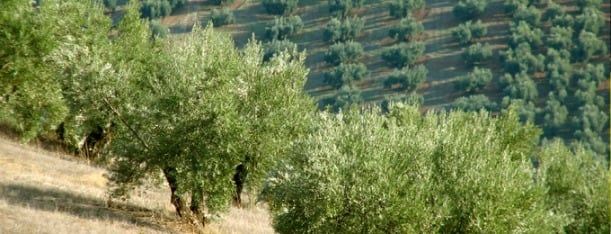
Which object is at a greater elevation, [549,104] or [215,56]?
[215,56]

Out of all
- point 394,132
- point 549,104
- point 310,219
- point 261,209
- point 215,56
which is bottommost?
point 549,104

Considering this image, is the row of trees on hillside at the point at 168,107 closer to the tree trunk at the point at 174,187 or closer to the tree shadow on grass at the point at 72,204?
the tree trunk at the point at 174,187

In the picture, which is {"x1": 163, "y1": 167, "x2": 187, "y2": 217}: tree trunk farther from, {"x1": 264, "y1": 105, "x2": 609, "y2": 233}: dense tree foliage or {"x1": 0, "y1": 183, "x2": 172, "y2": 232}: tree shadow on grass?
{"x1": 264, "y1": 105, "x2": 609, "y2": 233}: dense tree foliage

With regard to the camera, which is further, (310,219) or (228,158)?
(228,158)

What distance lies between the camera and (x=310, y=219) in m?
35.6

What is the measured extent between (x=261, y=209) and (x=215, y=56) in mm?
20408

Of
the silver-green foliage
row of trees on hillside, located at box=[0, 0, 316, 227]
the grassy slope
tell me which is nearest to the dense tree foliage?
the silver-green foliage

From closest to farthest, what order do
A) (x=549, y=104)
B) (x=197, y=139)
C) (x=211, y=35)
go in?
(x=197, y=139), (x=211, y=35), (x=549, y=104)

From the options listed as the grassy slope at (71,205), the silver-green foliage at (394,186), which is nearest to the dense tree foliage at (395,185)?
the silver-green foliage at (394,186)

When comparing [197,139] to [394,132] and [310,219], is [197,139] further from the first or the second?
[394,132]

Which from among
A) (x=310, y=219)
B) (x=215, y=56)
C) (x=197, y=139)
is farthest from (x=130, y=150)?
(x=310, y=219)

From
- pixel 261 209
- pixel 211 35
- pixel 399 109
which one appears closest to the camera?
pixel 211 35

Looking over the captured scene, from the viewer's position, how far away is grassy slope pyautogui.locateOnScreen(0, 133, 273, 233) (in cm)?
3391

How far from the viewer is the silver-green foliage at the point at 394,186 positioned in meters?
34.7
